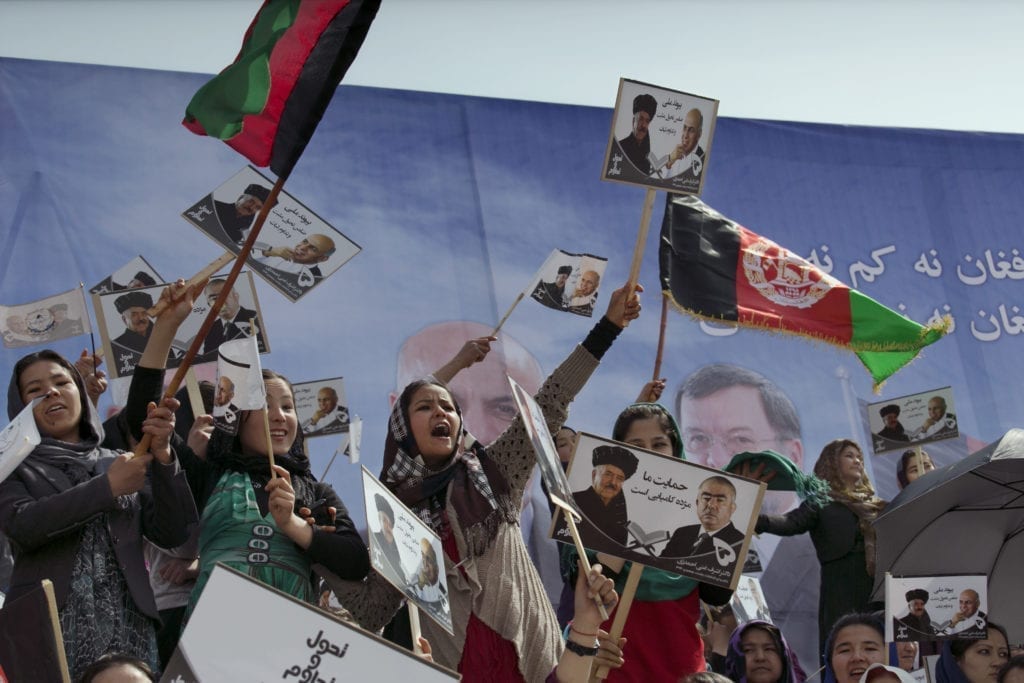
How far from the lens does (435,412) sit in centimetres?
360

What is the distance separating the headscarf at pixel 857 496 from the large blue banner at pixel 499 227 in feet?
6.22

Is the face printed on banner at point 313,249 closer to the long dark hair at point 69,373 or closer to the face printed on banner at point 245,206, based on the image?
the face printed on banner at point 245,206

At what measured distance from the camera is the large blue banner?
7754 millimetres

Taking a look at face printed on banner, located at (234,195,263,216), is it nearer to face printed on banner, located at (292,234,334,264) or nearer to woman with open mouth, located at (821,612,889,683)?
face printed on banner, located at (292,234,334,264)

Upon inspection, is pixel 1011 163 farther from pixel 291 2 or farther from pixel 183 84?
pixel 291 2

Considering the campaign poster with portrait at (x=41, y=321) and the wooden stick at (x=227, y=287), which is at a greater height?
the campaign poster with portrait at (x=41, y=321)

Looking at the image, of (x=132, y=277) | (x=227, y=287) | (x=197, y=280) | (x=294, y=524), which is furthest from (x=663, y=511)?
(x=132, y=277)

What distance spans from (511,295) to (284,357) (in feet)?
5.11

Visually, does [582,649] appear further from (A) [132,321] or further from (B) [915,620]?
(A) [132,321]

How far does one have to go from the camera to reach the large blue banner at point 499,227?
7.75m

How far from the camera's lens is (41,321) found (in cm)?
555

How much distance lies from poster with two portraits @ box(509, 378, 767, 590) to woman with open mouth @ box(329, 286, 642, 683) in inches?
9.6

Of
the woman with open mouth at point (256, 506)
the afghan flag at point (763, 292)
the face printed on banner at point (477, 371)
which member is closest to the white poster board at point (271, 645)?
the woman with open mouth at point (256, 506)

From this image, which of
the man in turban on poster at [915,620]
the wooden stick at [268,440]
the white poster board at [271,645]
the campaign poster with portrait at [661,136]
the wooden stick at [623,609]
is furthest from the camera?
the campaign poster with portrait at [661,136]
